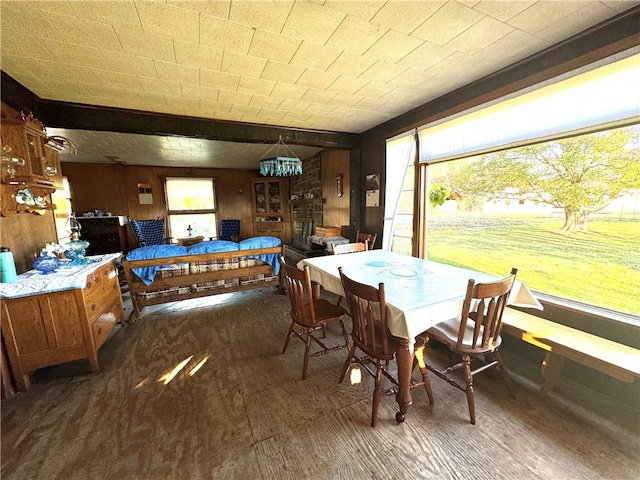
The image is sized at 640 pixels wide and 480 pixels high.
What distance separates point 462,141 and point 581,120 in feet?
3.03

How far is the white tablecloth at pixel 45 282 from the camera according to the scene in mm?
1751

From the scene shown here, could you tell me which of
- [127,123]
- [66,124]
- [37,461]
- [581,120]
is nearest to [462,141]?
[581,120]

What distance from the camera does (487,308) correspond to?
1.53 m

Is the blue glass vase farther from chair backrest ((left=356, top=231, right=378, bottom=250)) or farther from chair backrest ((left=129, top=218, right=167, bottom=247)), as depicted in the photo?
chair backrest ((left=129, top=218, right=167, bottom=247))

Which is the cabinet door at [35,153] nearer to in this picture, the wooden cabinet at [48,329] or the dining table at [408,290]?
the wooden cabinet at [48,329]

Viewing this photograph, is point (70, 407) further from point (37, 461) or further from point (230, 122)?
point (230, 122)

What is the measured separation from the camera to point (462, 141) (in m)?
2.58

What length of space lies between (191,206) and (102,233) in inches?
81.8

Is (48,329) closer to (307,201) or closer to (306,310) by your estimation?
(306,310)

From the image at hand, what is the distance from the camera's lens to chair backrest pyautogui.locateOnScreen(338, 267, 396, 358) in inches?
57.5

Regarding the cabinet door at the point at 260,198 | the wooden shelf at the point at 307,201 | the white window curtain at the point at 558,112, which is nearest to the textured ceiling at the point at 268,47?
the white window curtain at the point at 558,112

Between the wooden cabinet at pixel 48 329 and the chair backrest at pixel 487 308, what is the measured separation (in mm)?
2731

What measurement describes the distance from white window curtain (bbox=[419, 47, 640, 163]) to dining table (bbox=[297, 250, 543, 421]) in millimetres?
1187

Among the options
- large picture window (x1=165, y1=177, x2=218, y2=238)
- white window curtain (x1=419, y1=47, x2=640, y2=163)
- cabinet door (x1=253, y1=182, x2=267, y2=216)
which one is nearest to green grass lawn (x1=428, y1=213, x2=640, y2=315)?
white window curtain (x1=419, y1=47, x2=640, y2=163)
